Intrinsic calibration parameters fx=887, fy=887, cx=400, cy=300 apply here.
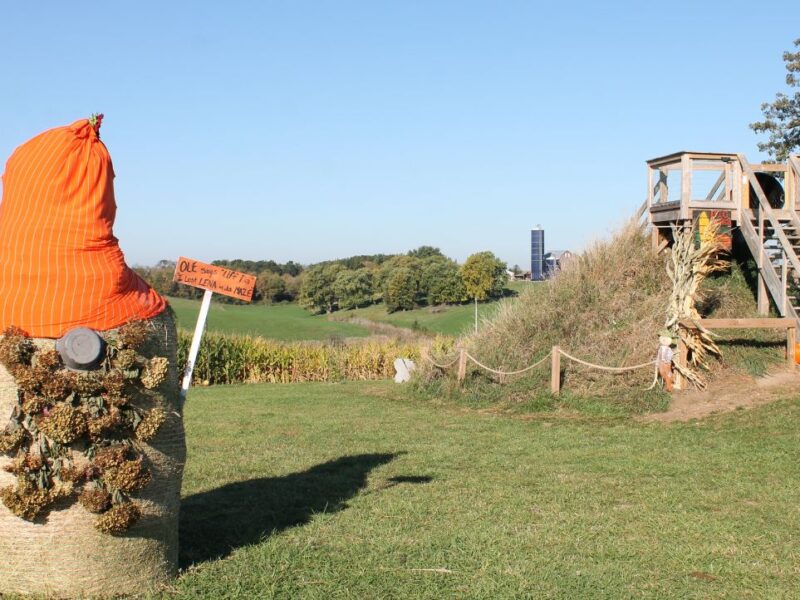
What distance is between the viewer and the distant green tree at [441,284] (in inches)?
2077

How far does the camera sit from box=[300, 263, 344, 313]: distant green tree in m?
61.5

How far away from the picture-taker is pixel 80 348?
545 cm

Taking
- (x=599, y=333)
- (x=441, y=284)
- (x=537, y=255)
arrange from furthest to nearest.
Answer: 1. (x=441, y=284)
2. (x=537, y=255)
3. (x=599, y=333)

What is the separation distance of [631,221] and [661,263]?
4.44ft

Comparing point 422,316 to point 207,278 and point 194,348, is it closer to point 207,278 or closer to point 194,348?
point 207,278

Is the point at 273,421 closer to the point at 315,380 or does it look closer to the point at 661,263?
the point at 661,263

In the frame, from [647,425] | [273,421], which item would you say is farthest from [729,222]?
[273,421]

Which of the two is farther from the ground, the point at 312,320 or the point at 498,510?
the point at 312,320

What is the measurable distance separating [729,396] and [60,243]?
11.8 meters

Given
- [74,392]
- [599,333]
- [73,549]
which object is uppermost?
[599,333]

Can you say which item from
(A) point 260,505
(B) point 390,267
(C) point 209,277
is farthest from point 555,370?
(B) point 390,267

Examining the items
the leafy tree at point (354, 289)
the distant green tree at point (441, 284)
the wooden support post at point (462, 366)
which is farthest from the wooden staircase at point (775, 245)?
the leafy tree at point (354, 289)

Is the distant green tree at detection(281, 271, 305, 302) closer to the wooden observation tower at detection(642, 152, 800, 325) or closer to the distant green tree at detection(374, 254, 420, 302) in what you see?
the distant green tree at detection(374, 254, 420, 302)

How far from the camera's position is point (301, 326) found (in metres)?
51.9
